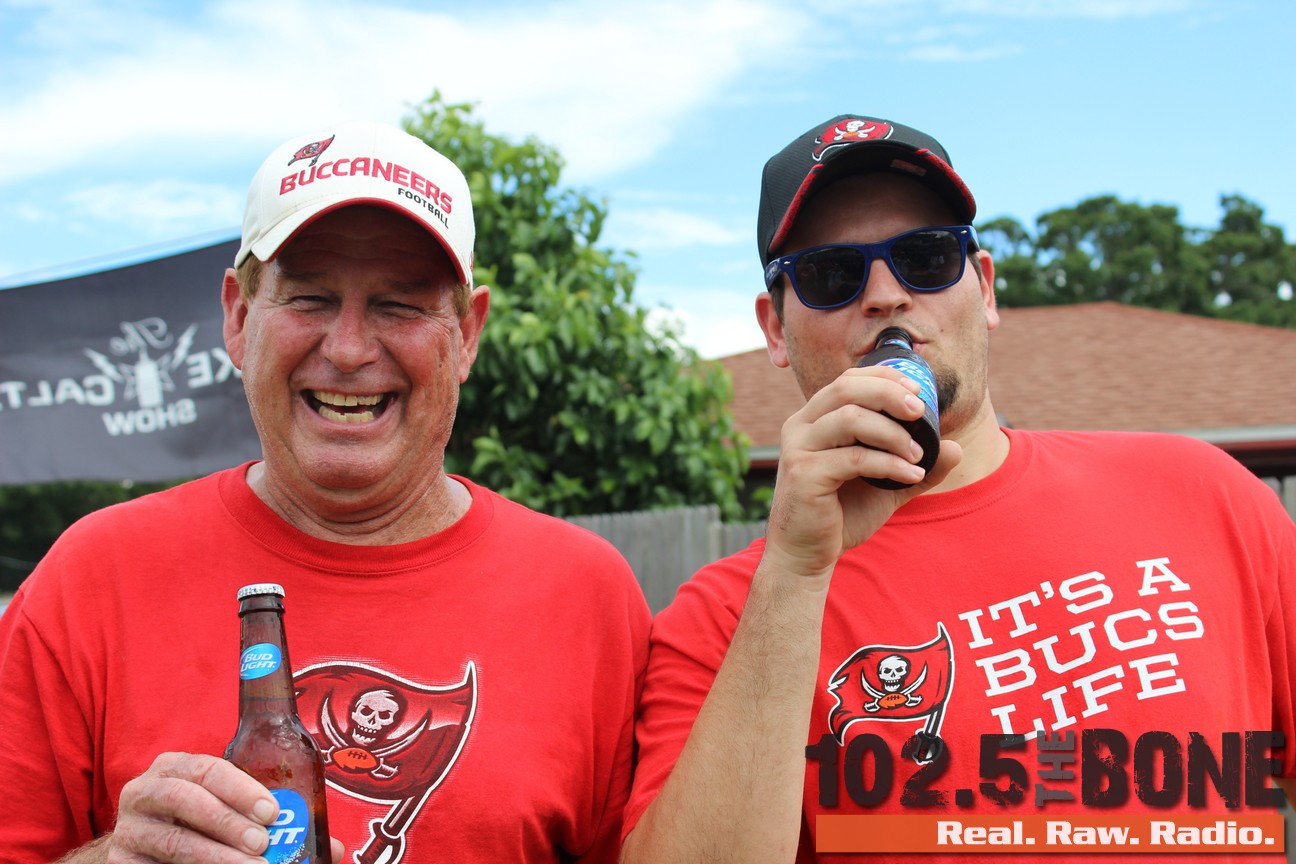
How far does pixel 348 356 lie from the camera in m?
2.23

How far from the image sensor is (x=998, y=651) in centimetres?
215

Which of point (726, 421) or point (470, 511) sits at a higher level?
point (726, 421)

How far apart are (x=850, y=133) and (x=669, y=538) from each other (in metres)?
4.22

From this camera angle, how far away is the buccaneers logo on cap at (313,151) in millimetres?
2309

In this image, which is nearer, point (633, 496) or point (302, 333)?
point (302, 333)

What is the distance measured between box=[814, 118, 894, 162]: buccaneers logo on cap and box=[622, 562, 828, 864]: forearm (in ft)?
3.16

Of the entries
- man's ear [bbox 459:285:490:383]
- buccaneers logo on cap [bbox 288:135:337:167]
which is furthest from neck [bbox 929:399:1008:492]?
buccaneers logo on cap [bbox 288:135:337:167]

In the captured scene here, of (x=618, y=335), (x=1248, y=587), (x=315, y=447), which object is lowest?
(x=1248, y=587)

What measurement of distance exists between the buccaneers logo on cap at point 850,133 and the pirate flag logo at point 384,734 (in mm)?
1385

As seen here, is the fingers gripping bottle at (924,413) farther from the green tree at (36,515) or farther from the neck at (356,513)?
the green tree at (36,515)

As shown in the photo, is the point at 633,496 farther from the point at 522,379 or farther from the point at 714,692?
the point at 714,692

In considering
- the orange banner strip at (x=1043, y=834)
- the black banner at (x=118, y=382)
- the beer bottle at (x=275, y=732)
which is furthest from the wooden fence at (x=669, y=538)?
the beer bottle at (x=275, y=732)

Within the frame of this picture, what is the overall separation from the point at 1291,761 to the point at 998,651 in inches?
26.9

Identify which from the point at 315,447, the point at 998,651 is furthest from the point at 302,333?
the point at 998,651
